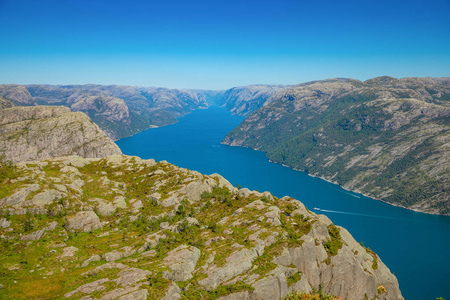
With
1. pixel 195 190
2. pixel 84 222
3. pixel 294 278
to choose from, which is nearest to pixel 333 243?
pixel 294 278

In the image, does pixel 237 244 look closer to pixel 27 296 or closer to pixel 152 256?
pixel 152 256

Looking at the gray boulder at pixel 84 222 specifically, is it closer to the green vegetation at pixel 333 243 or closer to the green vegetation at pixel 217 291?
the green vegetation at pixel 217 291

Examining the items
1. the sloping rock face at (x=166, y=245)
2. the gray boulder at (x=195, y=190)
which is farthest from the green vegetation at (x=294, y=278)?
the gray boulder at (x=195, y=190)

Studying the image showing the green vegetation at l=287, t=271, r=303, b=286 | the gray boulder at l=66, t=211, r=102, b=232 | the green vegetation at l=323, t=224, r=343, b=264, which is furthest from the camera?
the gray boulder at l=66, t=211, r=102, b=232

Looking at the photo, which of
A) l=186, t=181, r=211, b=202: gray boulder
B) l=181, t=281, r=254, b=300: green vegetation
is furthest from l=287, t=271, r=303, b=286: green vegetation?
l=186, t=181, r=211, b=202: gray boulder

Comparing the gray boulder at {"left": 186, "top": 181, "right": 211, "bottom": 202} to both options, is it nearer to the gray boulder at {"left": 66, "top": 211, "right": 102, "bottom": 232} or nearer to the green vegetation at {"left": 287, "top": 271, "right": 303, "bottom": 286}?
the gray boulder at {"left": 66, "top": 211, "right": 102, "bottom": 232}

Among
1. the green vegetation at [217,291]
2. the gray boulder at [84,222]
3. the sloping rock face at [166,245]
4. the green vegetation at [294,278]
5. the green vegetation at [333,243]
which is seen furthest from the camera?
the gray boulder at [84,222]

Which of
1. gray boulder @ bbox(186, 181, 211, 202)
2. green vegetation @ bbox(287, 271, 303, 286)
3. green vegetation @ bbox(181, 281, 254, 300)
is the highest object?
gray boulder @ bbox(186, 181, 211, 202)

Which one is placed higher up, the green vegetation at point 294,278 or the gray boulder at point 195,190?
the gray boulder at point 195,190

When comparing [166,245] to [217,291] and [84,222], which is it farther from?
[84,222]
